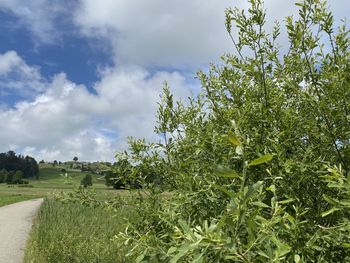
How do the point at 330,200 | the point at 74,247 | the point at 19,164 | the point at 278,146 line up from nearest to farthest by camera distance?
the point at 330,200
the point at 278,146
the point at 74,247
the point at 19,164

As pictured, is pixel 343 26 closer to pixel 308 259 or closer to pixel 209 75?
pixel 209 75

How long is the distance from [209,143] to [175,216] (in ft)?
2.06

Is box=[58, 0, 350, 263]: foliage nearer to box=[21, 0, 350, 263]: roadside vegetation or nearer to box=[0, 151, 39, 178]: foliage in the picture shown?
box=[21, 0, 350, 263]: roadside vegetation

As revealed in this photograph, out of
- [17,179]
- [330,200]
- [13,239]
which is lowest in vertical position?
[13,239]

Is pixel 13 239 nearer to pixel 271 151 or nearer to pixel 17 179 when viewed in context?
pixel 271 151

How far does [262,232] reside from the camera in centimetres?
155

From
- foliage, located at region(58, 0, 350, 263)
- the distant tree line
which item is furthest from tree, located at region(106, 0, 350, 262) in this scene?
the distant tree line

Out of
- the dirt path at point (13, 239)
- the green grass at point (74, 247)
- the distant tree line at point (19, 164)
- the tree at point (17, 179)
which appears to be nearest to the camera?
the green grass at point (74, 247)

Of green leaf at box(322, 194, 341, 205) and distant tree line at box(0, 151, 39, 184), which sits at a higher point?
distant tree line at box(0, 151, 39, 184)

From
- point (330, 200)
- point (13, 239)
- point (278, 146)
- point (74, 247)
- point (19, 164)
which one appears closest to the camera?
point (330, 200)

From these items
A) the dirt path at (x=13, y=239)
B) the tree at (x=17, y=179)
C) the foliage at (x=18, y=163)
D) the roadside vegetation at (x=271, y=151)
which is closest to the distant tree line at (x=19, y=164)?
the foliage at (x=18, y=163)

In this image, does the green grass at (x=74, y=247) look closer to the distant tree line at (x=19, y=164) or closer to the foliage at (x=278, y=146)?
the foliage at (x=278, y=146)

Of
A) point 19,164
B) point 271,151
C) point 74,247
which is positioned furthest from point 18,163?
A: point 271,151

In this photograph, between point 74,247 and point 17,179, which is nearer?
point 74,247
